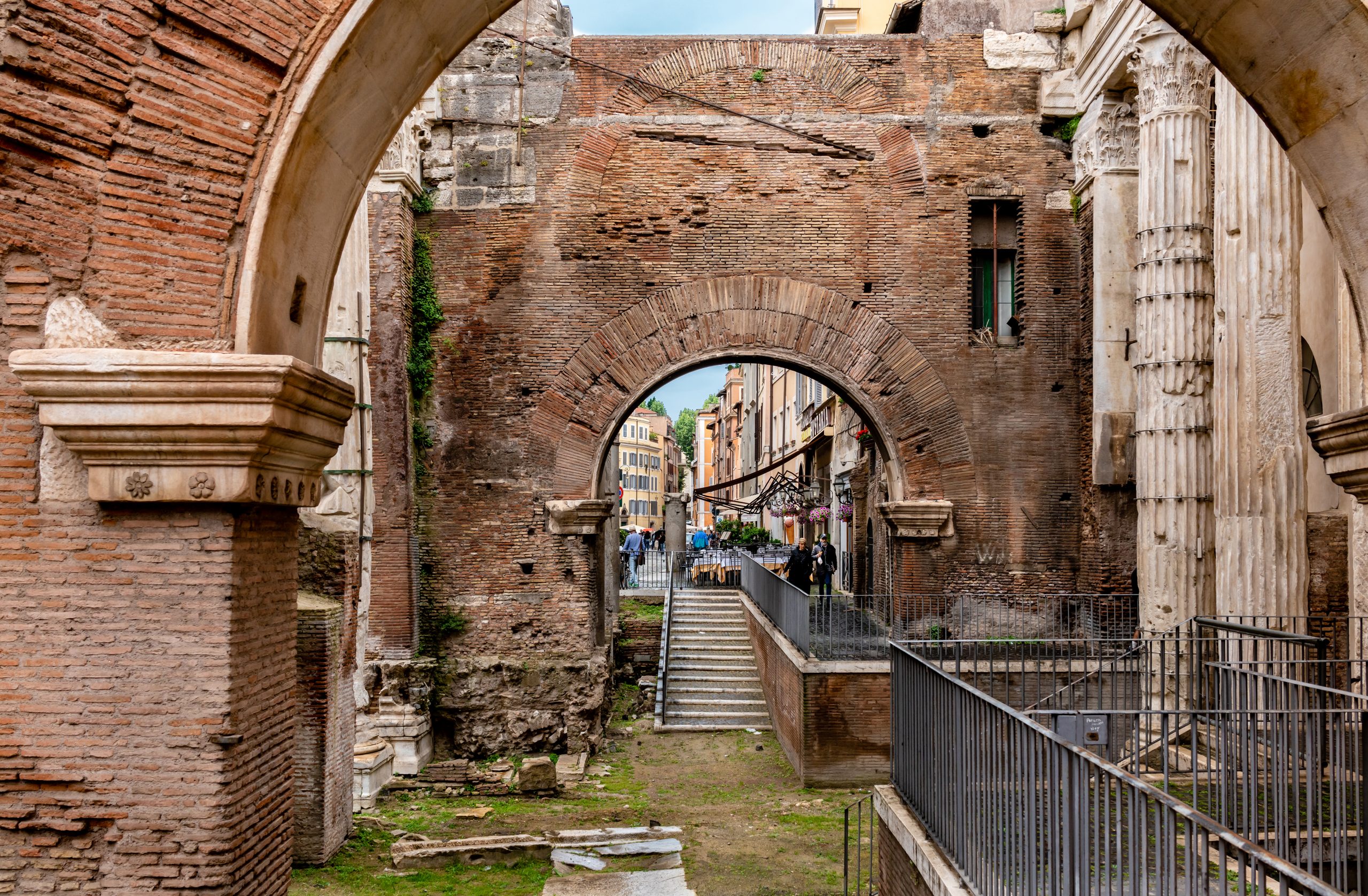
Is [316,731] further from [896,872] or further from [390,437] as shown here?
[896,872]

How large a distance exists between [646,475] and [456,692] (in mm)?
70398

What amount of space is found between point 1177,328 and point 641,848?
7.66 metres

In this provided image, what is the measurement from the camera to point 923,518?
14.0 meters

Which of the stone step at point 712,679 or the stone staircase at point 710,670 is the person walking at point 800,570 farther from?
the stone step at point 712,679

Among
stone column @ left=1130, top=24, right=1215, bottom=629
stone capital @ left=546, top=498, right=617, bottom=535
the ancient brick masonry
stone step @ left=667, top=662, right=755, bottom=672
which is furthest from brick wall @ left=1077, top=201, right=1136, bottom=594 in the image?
stone capital @ left=546, top=498, right=617, bottom=535

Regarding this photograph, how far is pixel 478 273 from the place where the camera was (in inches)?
565

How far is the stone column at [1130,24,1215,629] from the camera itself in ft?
36.1

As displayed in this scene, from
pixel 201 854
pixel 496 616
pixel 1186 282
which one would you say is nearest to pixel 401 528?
pixel 496 616

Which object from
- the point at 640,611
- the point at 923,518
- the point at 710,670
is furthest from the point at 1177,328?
the point at 640,611

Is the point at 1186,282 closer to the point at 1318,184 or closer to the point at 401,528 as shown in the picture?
the point at 1318,184

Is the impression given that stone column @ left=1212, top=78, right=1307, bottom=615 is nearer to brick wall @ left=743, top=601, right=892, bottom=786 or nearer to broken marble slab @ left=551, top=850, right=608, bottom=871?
brick wall @ left=743, top=601, right=892, bottom=786

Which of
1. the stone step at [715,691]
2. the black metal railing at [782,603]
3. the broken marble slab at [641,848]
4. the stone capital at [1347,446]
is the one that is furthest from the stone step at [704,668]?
the stone capital at [1347,446]

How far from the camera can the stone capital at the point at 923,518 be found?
552 inches

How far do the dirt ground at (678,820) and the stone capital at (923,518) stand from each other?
3.37 metres
